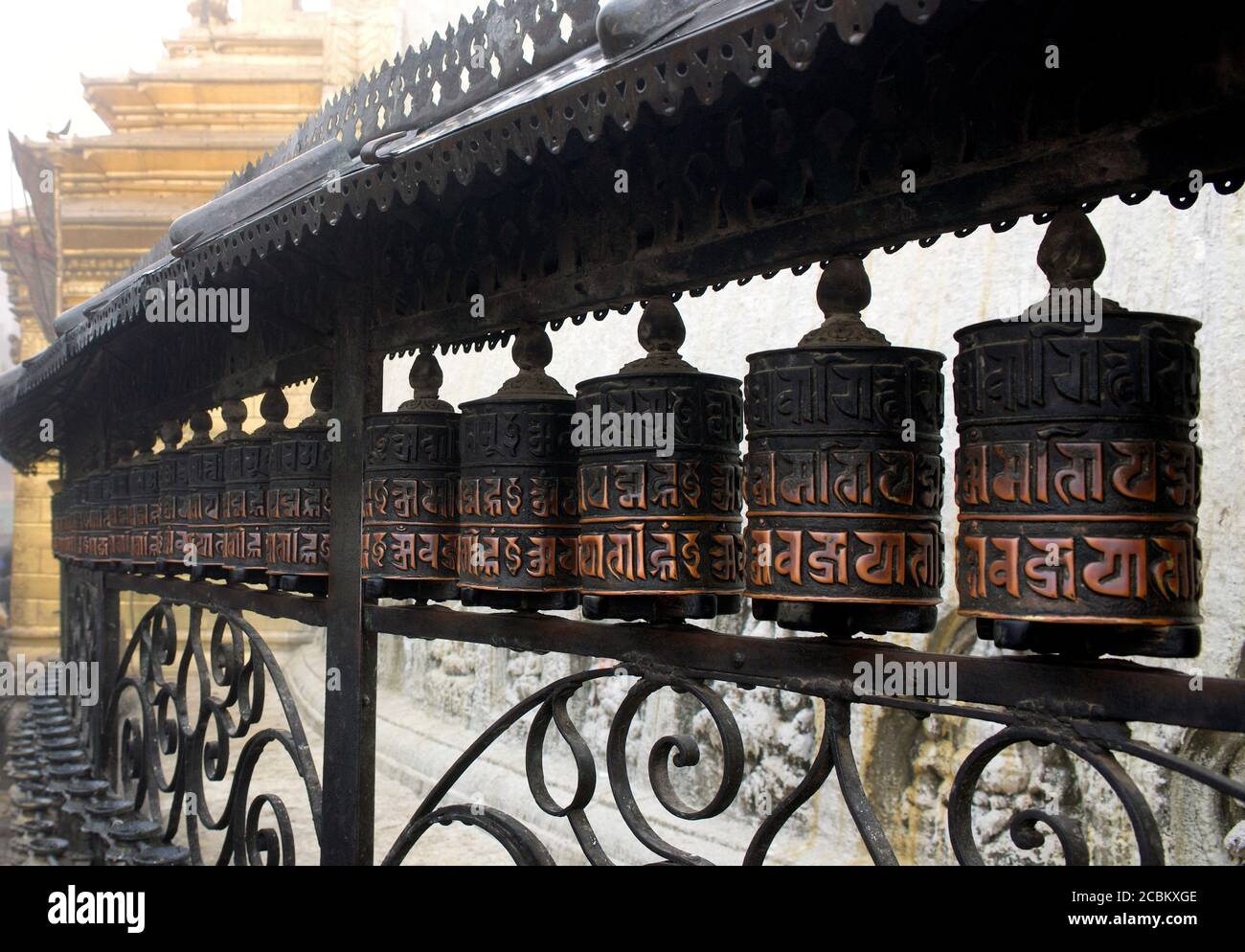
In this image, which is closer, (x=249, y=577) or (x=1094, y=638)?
(x=1094, y=638)

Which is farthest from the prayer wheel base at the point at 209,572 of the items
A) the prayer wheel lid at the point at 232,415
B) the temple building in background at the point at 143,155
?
the temple building in background at the point at 143,155

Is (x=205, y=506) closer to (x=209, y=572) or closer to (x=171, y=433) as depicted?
(x=209, y=572)

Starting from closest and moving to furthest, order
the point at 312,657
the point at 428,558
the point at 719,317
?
the point at 428,558, the point at 719,317, the point at 312,657

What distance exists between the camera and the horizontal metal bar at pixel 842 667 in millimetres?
1275

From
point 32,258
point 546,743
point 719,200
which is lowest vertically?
point 546,743

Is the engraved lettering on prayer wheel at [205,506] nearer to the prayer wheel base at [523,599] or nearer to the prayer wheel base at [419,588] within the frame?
the prayer wheel base at [419,588]

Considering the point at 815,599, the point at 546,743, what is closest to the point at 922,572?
the point at 815,599

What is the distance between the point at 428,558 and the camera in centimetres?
237

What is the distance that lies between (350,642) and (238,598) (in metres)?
0.78

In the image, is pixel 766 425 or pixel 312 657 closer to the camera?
pixel 766 425

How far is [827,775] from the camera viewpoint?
177 centimetres

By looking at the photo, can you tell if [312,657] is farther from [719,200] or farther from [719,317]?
[719,200]

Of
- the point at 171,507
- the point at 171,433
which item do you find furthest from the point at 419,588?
the point at 171,433

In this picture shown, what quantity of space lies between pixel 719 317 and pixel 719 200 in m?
2.79
